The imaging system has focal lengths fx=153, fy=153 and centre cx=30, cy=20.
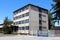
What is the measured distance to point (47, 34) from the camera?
41.8m

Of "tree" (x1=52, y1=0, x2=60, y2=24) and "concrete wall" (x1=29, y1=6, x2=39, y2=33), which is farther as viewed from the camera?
"concrete wall" (x1=29, y1=6, x2=39, y2=33)

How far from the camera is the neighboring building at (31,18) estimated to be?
189 ft

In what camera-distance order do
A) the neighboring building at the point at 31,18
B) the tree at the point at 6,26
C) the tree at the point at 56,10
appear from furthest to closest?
the tree at the point at 6,26
the neighboring building at the point at 31,18
the tree at the point at 56,10

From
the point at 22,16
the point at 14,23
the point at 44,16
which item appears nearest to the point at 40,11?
the point at 44,16

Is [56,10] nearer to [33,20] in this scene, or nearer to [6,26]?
[33,20]

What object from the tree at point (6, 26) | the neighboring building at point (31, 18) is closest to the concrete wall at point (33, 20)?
the neighboring building at point (31, 18)

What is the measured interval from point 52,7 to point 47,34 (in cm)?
791

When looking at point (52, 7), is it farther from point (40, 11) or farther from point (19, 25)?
point (19, 25)

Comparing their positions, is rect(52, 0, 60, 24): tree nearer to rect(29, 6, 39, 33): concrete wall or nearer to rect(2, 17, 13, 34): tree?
rect(29, 6, 39, 33): concrete wall

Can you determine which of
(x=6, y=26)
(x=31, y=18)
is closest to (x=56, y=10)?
(x=31, y=18)

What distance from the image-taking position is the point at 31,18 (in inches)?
2280

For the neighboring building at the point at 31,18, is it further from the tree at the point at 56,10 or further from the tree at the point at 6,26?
the tree at the point at 56,10

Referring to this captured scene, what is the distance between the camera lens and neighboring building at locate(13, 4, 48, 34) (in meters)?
57.8

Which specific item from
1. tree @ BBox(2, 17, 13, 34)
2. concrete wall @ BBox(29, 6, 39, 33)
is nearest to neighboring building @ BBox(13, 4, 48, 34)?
concrete wall @ BBox(29, 6, 39, 33)
